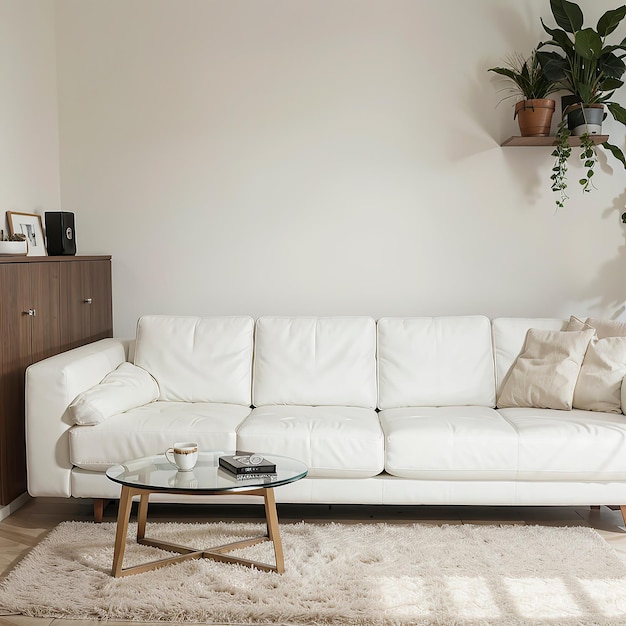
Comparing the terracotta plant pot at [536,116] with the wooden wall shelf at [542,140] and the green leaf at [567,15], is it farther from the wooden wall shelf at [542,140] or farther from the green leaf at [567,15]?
the green leaf at [567,15]

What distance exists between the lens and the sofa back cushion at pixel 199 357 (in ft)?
11.8

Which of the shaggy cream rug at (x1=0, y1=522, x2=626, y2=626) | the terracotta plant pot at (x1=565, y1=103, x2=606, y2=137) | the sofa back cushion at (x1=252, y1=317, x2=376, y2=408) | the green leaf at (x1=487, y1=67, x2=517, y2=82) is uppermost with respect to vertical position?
the green leaf at (x1=487, y1=67, x2=517, y2=82)

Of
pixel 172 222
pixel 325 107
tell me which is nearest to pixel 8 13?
pixel 172 222

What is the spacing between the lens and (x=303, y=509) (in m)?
3.33

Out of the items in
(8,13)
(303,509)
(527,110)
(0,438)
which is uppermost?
(8,13)

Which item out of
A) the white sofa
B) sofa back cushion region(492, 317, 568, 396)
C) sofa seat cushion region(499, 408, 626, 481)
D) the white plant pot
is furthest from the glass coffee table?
sofa back cushion region(492, 317, 568, 396)

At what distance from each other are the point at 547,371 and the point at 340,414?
0.99 metres

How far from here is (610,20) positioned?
3.66 meters

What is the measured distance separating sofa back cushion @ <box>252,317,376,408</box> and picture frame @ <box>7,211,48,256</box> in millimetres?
1267

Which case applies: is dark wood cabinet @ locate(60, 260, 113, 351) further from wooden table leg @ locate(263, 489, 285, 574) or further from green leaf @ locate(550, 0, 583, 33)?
green leaf @ locate(550, 0, 583, 33)

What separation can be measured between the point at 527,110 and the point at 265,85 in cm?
141

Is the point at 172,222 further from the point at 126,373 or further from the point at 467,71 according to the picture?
the point at 467,71

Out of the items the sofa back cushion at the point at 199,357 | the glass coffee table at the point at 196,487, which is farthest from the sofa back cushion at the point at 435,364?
the glass coffee table at the point at 196,487

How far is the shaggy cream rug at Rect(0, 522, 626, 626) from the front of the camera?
7.58ft
